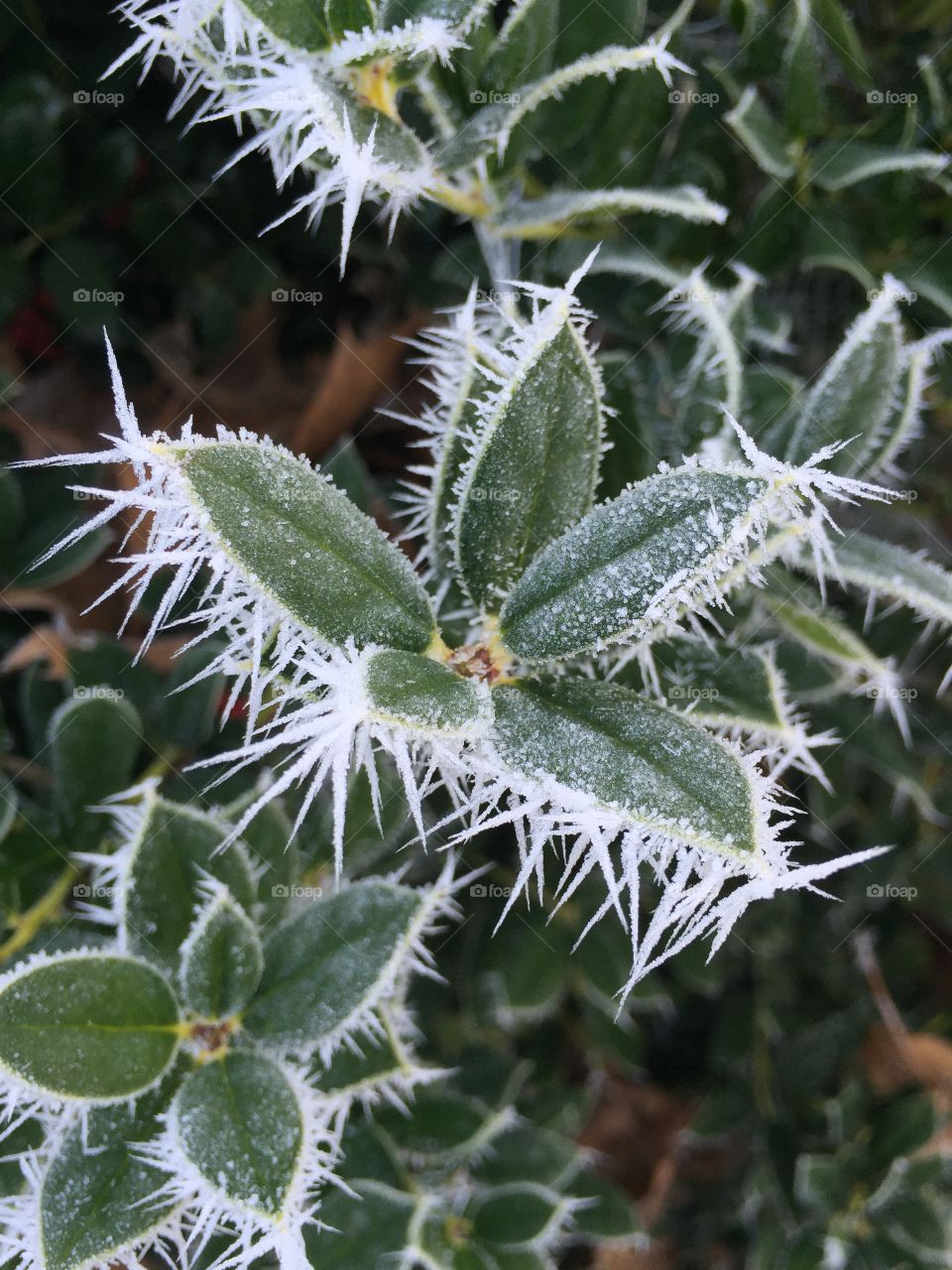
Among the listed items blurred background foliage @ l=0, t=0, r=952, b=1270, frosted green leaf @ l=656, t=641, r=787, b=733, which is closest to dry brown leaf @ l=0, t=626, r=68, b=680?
blurred background foliage @ l=0, t=0, r=952, b=1270

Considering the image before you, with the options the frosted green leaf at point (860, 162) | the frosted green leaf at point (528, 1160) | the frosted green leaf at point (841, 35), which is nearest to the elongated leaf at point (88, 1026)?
the frosted green leaf at point (528, 1160)

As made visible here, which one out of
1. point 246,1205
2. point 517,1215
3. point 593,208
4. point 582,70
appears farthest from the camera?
point 517,1215

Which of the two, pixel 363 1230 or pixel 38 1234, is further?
pixel 363 1230

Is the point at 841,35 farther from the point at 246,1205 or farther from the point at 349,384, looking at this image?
the point at 246,1205

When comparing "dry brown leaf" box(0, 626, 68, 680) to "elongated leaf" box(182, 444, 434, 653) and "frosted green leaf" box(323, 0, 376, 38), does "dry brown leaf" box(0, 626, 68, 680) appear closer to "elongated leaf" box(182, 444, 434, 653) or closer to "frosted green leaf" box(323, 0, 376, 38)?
"elongated leaf" box(182, 444, 434, 653)

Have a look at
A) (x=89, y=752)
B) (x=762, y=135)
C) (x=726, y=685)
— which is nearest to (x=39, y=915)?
(x=89, y=752)

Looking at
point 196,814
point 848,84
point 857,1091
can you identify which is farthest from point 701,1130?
point 848,84
